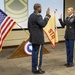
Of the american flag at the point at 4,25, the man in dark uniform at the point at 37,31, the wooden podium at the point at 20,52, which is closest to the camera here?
the man in dark uniform at the point at 37,31

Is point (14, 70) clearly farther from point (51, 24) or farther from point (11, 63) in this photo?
point (51, 24)

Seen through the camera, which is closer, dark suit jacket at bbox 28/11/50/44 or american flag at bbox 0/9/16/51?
dark suit jacket at bbox 28/11/50/44

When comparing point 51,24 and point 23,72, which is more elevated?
point 51,24

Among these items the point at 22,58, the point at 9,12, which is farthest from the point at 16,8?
the point at 22,58

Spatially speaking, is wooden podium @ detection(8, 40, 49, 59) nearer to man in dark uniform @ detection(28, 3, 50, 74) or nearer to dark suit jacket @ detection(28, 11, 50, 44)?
man in dark uniform @ detection(28, 3, 50, 74)

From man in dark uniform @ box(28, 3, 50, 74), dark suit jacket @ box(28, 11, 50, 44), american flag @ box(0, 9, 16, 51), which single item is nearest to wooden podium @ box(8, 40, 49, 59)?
american flag @ box(0, 9, 16, 51)

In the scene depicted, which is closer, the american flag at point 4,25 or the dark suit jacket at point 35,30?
the dark suit jacket at point 35,30

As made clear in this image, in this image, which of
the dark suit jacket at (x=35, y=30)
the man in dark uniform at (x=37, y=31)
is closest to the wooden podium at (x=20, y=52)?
the man in dark uniform at (x=37, y=31)

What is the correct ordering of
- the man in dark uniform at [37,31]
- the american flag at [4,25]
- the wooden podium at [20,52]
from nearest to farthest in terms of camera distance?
1. the man in dark uniform at [37,31]
2. the american flag at [4,25]
3. the wooden podium at [20,52]

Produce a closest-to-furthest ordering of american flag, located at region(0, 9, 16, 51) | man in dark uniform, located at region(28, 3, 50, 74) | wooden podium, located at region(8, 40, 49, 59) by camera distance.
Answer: man in dark uniform, located at region(28, 3, 50, 74)
american flag, located at region(0, 9, 16, 51)
wooden podium, located at region(8, 40, 49, 59)

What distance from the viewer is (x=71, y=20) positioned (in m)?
4.97

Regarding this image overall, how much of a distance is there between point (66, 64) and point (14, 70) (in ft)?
4.50

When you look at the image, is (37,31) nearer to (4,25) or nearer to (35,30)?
(35,30)

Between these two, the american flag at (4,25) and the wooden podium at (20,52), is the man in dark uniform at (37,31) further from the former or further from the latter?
the wooden podium at (20,52)
